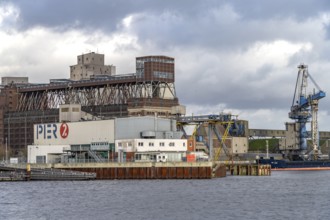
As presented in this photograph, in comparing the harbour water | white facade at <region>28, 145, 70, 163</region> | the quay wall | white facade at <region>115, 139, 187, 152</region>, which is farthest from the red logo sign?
the harbour water

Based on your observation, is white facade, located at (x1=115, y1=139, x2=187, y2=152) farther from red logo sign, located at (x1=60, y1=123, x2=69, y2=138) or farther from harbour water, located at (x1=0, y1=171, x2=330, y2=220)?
harbour water, located at (x1=0, y1=171, x2=330, y2=220)

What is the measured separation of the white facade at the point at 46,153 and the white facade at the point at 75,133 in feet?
7.04

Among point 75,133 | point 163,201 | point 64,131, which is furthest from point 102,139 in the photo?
point 163,201

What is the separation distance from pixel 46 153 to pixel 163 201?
78138 millimetres

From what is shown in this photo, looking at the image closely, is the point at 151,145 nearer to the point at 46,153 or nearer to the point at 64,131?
the point at 64,131

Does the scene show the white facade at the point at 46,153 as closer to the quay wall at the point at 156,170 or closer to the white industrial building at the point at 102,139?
the white industrial building at the point at 102,139

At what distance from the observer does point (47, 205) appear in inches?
3939

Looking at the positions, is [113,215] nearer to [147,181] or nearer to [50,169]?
[147,181]

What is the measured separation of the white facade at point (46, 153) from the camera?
572 feet

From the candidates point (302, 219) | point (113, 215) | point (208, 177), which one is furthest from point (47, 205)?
point (208, 177)

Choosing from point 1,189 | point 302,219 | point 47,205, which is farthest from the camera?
point 1,189

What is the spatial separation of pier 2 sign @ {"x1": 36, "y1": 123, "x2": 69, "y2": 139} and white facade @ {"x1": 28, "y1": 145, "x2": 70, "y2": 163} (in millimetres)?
3610

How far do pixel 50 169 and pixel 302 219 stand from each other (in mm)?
84193

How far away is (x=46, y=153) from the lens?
175125mm
